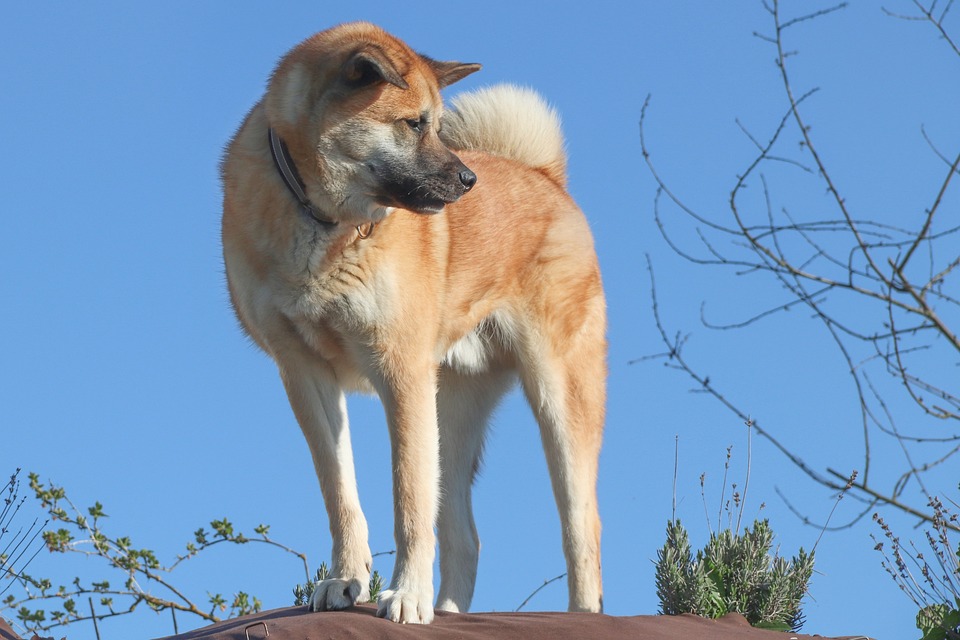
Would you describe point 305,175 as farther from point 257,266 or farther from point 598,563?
point 598,563

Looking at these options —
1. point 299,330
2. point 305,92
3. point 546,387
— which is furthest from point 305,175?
point 546,387

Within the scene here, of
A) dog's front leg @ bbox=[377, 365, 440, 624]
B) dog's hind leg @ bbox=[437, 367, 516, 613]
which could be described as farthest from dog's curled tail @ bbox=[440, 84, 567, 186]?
dog's front leg @ bbox=[377, 365, 440, 624]

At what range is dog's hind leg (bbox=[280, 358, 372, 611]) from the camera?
3.80 metres

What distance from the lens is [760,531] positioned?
4883 mm

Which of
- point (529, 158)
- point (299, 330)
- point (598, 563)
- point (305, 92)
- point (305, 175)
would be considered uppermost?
point (529, 158)


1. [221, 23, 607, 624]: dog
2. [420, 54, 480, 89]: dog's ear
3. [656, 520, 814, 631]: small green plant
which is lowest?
[656, 520, 814, 631]: small green plant

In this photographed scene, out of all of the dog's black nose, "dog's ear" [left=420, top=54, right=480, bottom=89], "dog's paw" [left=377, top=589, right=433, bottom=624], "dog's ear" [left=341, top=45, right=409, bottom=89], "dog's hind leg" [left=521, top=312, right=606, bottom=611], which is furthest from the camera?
"dog's hind leg" [left=521, top=312, right=606, bottom=611]

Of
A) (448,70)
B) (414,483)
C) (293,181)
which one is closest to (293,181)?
(293,181)

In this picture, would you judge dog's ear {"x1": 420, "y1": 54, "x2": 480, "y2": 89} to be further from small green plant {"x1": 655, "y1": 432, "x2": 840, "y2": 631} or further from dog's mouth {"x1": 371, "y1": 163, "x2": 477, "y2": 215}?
small green plant {"x1": 655, "y1": 432, "x2": 840, "y2": 631}

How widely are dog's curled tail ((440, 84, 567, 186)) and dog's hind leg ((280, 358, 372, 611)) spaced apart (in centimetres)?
179

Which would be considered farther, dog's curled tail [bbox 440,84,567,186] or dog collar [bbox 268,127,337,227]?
dog's curled tail [bbox 440,84,567,186]

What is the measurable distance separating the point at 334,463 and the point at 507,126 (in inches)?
84.7

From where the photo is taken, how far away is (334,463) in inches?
155

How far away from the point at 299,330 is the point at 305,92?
86 cm
